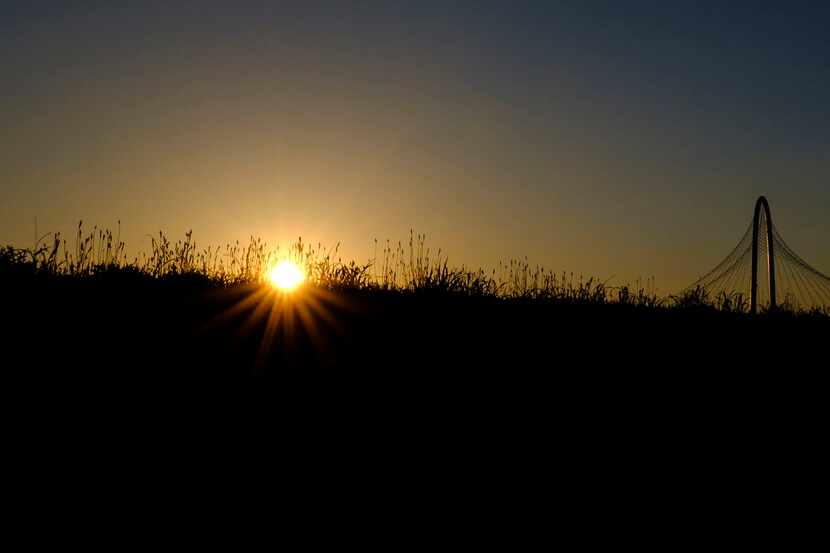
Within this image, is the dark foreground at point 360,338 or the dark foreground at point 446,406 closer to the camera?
the dark foreground at point 446,406

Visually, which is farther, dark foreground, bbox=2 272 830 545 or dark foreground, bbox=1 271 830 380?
dark foreground, bbox=1 271 830 380

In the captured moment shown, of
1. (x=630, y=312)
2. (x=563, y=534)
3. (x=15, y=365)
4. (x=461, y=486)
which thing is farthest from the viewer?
(x=630, y=312)

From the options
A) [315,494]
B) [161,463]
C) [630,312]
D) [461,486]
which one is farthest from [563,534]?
[630,312]

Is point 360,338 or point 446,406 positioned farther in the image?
point 360,338

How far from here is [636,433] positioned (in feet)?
20.5

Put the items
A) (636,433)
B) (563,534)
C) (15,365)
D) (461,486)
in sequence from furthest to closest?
(636,433) < (15,365) < (461,486) < (563,534)

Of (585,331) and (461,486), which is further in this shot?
(585,331)

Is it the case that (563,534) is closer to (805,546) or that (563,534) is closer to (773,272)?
(805,546)

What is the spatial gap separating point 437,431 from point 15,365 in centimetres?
326

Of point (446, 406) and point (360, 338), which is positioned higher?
point (360, 338)

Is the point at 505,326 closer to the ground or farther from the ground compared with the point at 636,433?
farther from the ground

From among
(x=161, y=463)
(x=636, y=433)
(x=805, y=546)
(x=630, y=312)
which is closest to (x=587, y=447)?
(x=636, y=433)

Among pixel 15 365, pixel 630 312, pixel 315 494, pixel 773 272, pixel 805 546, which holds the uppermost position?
pixel 773 272

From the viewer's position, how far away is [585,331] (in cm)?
807
